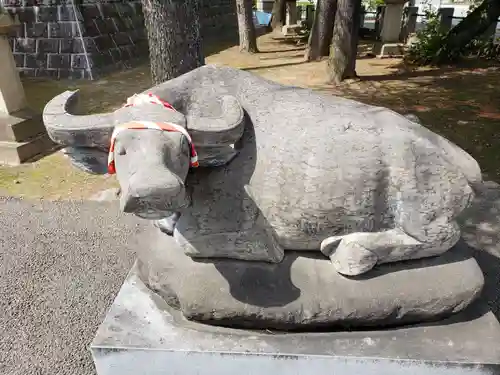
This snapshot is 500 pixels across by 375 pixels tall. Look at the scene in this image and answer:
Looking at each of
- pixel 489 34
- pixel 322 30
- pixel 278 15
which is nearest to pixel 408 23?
pixel 489 34

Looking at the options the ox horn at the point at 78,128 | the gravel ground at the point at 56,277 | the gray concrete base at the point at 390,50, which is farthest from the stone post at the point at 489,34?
the ox horn at the point at 78,128

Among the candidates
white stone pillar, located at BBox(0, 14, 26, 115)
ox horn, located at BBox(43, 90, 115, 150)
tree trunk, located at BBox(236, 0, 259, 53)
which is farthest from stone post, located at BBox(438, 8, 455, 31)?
ox horn, located at BBox(43, 90, 115, 150)

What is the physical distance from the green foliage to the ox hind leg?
851 cm

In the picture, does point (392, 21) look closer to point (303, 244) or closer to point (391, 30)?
point (391, 30)

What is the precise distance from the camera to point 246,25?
11516 mm

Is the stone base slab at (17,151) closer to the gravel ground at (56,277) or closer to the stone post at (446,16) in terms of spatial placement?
the gravel ground at (56,277)

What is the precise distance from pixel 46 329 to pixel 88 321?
264 mm

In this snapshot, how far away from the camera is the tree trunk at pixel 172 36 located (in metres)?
4.07

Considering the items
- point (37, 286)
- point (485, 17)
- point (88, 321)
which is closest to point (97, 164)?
point (88, 321)

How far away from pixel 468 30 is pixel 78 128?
978 cm

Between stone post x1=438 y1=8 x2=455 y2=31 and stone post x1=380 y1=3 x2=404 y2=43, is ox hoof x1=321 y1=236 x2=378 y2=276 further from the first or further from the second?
stone post x1=438 y1=8 x2=455 y2=31

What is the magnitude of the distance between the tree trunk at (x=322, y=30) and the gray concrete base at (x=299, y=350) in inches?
328

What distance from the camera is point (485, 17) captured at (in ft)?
29.9

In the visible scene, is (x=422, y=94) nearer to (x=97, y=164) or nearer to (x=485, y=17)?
(x=485, y=17)
